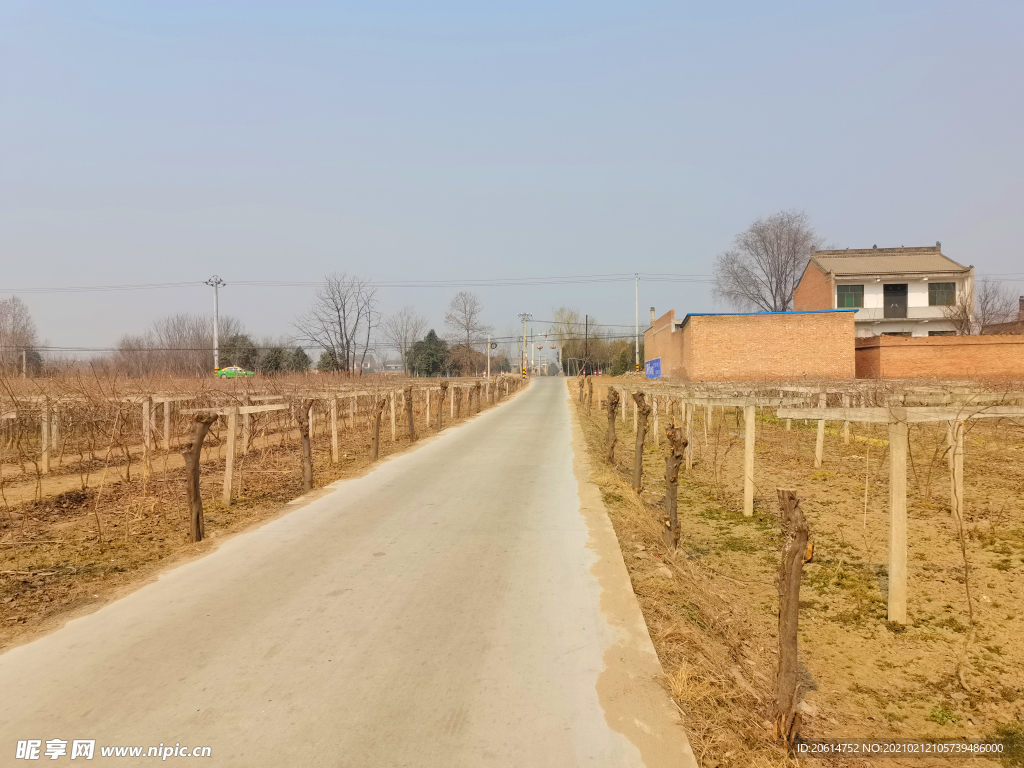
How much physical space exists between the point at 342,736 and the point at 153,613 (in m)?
2.82

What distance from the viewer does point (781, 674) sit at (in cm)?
379

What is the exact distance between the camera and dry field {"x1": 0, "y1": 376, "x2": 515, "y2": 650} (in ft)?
19.8

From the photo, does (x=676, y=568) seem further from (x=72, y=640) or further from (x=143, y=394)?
(x=143, y=394)

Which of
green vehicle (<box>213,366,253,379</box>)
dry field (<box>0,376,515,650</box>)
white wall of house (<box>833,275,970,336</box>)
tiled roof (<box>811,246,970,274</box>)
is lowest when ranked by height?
dry field (<box>0,376,515,650</box>)

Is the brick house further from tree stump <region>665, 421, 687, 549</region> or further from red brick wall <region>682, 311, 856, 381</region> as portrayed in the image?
tree stump <region>665, 421, 687, 549</region>

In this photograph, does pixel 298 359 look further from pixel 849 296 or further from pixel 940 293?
pixel 940 293

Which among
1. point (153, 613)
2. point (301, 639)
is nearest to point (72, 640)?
point (153, 613)

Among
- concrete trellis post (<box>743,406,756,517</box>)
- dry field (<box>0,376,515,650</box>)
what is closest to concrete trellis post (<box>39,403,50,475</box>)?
dry field (<box>0,376,515,650</box>)

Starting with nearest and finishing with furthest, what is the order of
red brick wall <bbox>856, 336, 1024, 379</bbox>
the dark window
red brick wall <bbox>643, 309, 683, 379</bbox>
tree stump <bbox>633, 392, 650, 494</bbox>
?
tree stump <bbox>633, 392, 650, 494</bbox>
red brick wall <bbox>856, 336, 1024, 379</bbox>
red brick wall <bbox>643, 309, 683, 379</bbox>
the dark window

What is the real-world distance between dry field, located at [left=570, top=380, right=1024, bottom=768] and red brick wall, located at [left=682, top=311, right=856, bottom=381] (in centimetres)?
2746

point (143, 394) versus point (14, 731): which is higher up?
point (143, 394)

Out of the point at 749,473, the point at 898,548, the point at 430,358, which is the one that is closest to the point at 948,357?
the point at 749,473

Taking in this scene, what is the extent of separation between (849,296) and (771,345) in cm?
2008

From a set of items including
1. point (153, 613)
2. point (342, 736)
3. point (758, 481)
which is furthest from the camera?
point (758, 481)
